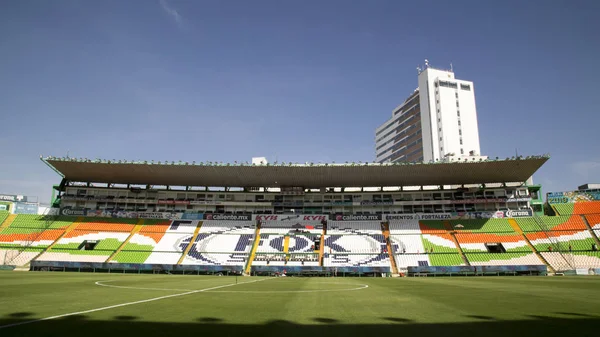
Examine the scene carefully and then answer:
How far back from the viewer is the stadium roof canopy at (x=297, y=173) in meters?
56.9

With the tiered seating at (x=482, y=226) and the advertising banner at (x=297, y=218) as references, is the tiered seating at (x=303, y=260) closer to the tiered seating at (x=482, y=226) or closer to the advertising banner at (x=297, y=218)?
the advertising banner at (x=297, y=218)

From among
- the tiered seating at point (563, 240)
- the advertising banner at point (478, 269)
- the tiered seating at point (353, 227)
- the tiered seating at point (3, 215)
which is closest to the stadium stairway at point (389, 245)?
the tiered seating at point (353, 227)

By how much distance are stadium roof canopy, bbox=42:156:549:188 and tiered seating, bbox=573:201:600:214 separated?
900cm

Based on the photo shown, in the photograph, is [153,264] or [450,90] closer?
[153,264]

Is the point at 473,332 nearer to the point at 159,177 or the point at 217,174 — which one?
the point at 217,174

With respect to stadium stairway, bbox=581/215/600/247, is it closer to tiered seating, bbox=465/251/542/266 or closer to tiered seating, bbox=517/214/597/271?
tiered seating, bbox=517/214/597/271

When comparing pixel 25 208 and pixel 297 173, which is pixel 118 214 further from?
pixel 297 173

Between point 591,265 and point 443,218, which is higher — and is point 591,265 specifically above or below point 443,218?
below

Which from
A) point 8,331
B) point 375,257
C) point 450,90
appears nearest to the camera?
point 8,331

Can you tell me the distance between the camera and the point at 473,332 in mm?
7461

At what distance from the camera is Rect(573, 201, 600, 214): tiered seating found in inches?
2271

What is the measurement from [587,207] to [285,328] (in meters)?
69.9

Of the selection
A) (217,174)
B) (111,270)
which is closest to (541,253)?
(217,174)

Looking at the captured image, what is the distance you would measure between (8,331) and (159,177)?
59.5 meters
